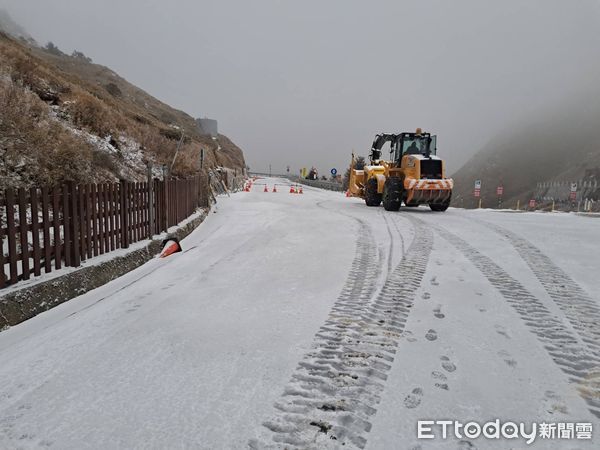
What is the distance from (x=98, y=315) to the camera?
12.6ft

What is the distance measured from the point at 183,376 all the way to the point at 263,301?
1487 mm

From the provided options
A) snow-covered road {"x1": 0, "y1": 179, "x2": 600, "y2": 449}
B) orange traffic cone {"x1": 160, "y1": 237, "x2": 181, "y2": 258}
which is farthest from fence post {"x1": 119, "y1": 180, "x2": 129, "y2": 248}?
snow-covered road {"x1": 0, "y1": 179, "x2": 600, "y2": 449}

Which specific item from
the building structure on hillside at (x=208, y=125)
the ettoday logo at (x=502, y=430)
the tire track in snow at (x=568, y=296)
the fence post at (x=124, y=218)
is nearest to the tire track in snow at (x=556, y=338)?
the tire track in snow at (x=568, y=296)

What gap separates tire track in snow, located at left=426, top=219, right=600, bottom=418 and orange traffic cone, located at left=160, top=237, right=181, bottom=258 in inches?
203

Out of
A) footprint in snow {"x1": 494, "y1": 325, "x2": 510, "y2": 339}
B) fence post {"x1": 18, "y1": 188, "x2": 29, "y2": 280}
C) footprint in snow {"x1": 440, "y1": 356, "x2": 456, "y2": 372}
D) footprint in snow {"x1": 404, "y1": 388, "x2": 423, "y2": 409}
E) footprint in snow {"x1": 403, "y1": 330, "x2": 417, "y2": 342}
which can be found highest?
fence post {"x1": 18, "y1": 188, "x2": 29, "y2": 280}

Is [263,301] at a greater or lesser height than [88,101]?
lesser

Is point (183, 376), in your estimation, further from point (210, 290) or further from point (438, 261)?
point (438, 261)

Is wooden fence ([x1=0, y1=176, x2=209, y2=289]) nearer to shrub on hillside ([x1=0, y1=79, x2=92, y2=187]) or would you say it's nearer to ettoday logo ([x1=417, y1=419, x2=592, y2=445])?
shrub on hillside ([x1=0, y1=79, x2=92, y2=187])

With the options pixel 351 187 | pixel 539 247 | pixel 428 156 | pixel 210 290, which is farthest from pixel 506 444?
pixel 351 187

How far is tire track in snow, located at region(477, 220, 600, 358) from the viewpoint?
3.30 meters

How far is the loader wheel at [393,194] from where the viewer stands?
509 inches

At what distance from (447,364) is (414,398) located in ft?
1.80

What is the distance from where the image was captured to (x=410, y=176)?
13.0 metres

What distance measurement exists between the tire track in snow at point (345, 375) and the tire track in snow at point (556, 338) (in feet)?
3.67
